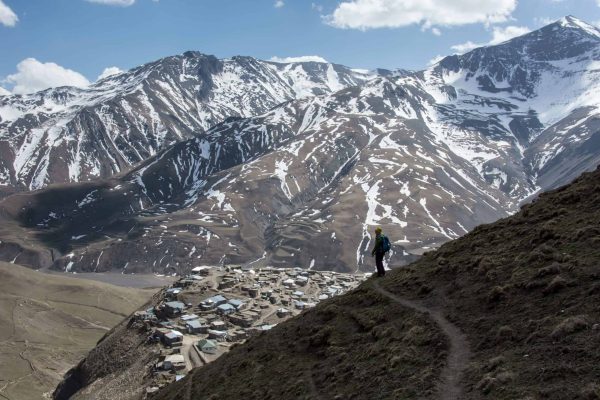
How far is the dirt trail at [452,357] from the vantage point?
2153cm

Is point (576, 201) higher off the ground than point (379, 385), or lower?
higher

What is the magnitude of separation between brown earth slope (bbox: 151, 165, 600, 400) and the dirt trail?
0.27ft

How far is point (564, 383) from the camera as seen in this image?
1834cm

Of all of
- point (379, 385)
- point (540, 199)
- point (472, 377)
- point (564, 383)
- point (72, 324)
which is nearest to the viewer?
point (564, 383)

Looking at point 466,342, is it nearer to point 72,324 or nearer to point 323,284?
point 323,284

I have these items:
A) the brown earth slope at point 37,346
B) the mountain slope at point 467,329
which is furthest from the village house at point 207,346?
the brown earth slope at point 37,346

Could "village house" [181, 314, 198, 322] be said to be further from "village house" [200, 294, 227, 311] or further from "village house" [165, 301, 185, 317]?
"village house" [200, 294, 227, 311]

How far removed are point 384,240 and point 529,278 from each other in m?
13.7

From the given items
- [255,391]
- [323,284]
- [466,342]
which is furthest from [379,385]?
[323,284]

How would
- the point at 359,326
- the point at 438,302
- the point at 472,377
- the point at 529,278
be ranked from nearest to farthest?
the point at 472,377 → the point at 529,278 → the point at 438,302 → the point at 359,326

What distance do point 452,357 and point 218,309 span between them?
94.7m

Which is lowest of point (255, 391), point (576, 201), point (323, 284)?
point (323, 284)

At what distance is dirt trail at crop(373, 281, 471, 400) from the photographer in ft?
70.6

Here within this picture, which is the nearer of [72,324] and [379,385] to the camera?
[379,385]
